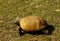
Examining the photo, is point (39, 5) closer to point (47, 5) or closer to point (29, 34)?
point (47, 5)

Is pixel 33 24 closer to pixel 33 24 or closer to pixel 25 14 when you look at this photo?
pixel 33 24

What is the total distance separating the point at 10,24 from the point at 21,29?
Answer: 16.4 inches

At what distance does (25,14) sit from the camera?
5578 mm

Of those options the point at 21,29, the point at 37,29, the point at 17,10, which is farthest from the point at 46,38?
the point at 17,10

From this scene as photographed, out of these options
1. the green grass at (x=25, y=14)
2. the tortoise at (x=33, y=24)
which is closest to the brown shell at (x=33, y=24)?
the tortoise at (x=33, y=24)

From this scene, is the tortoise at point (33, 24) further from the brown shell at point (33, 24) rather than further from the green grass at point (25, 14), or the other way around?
the green grass at point (25, 14)

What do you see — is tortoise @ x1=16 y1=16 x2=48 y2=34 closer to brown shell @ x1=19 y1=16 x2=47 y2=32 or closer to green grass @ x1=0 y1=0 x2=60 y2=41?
brown shell @ x1=19 y1=16 x2=47 y2=32

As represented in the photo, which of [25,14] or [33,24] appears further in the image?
[25,14]

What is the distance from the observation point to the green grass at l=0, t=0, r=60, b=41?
4.70m

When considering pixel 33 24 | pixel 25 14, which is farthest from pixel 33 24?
pixel 25 14

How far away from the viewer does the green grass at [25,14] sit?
15.4 ft

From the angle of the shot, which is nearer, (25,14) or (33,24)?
(33,24)

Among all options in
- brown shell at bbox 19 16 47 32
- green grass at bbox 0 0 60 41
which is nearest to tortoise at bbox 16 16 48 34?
brown shell at bbox 19 16 47 32

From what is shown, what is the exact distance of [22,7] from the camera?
5.97 metres
